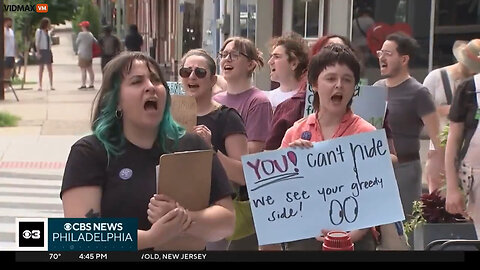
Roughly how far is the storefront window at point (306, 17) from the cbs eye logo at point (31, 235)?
432 centimetres

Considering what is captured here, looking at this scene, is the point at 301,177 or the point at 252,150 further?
the point at 252,150

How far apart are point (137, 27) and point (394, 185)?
95cm

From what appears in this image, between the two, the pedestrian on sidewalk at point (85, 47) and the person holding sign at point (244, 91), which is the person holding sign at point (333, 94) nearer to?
the pedestrian on sidewalk at point (85, 47)

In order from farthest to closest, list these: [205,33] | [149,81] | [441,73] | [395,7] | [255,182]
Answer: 1. [395,7]
2. [205,33]
3. [441,73]
4. [255,182]
5. [149,81]

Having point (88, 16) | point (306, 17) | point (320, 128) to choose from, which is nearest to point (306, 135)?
point (320, 128)

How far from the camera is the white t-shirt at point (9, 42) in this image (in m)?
1.91

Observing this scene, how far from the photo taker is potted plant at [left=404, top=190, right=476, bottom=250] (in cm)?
270

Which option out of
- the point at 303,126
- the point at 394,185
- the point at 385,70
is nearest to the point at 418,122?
the point at 385,70

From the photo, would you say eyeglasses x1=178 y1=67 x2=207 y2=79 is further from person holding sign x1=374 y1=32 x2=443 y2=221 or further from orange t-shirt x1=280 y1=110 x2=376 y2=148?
person holding sign x1=374 y1=32 x2=443 y2=221

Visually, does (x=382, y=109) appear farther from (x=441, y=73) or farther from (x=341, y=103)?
(x=441, y=73)

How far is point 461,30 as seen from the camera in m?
4.73

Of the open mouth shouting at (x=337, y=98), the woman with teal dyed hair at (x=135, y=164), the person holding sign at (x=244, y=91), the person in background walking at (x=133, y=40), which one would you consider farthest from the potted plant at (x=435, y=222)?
the woman with teal dyed hair at (x=135, y=164)

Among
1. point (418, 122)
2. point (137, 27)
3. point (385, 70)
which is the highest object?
point (137, 27)

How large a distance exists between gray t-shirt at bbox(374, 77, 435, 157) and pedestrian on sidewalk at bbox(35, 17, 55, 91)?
133 centimetres
